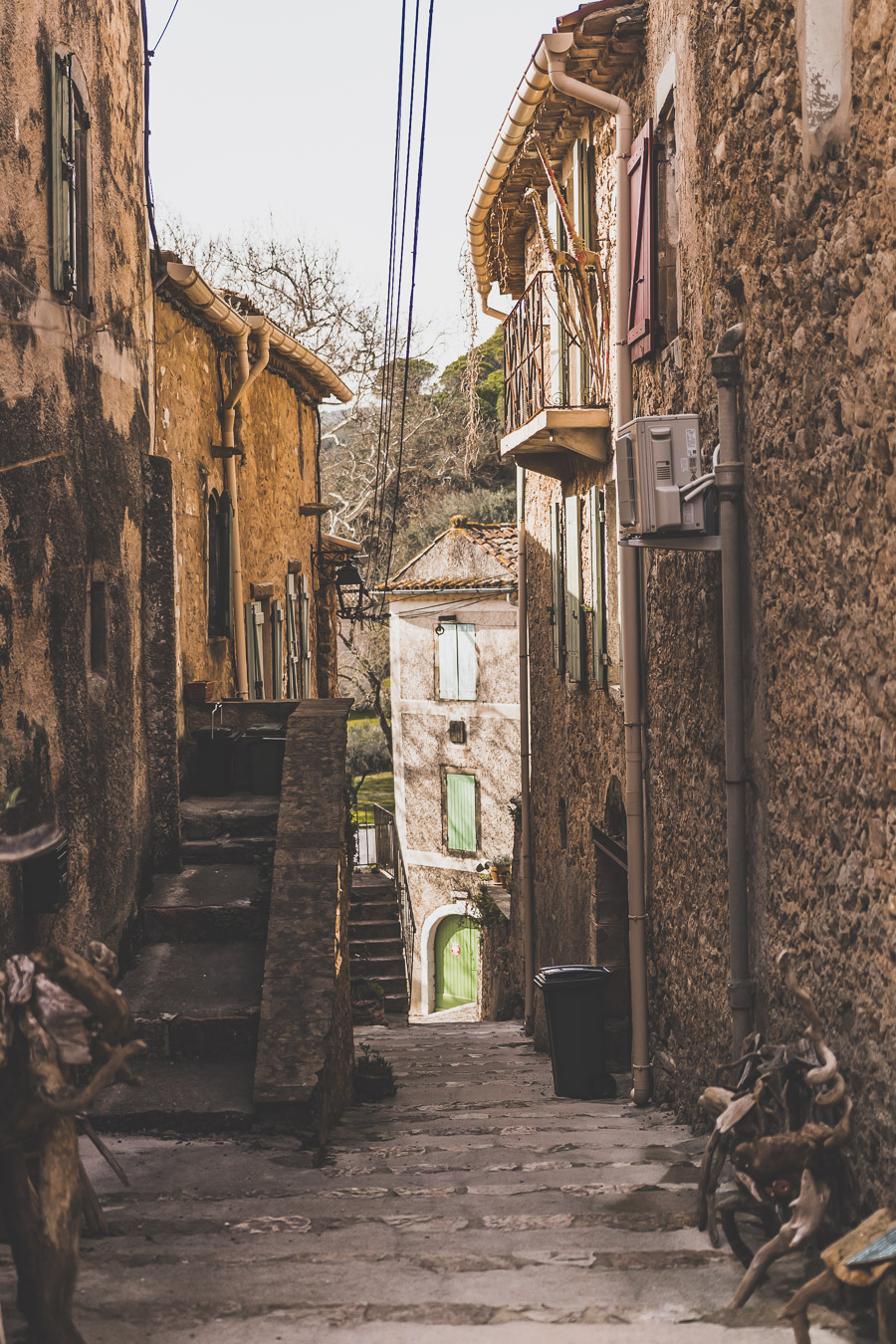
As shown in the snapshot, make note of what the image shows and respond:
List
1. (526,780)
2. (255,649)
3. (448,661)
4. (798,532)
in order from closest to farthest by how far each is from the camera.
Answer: (798,532), (255,649), (526,780), (448,661)

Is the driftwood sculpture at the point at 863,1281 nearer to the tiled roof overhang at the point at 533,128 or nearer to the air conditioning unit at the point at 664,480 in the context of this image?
the air conditioning unit at the point at 664,480

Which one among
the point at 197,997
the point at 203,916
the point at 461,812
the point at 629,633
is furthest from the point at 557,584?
the point at 461,812

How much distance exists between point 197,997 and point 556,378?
18.9 feet

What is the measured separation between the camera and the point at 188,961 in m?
6.77

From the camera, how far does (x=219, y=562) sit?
11.1m

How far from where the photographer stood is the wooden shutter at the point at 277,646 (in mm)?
13562

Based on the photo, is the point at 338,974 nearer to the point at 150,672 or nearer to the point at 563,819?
the point at 150,672

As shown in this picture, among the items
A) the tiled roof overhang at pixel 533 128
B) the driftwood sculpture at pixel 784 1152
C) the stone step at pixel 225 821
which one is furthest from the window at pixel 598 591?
the driftwood sculpture at pixel 784 1152

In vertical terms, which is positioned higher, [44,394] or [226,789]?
[44,394]

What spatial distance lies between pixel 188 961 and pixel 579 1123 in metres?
2.28

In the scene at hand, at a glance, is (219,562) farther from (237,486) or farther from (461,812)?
(461,812)

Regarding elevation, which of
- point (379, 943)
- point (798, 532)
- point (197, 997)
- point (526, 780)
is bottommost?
point (379, 943)

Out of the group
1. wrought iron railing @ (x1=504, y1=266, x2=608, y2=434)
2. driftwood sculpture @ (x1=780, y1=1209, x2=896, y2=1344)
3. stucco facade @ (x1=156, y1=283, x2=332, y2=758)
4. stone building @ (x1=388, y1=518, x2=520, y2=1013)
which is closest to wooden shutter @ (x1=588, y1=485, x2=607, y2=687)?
wrought iron railing @ (x1=504, y1=266, x2=608, y2=434)

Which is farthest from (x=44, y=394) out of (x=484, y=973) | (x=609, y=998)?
(x=484, y=973)
